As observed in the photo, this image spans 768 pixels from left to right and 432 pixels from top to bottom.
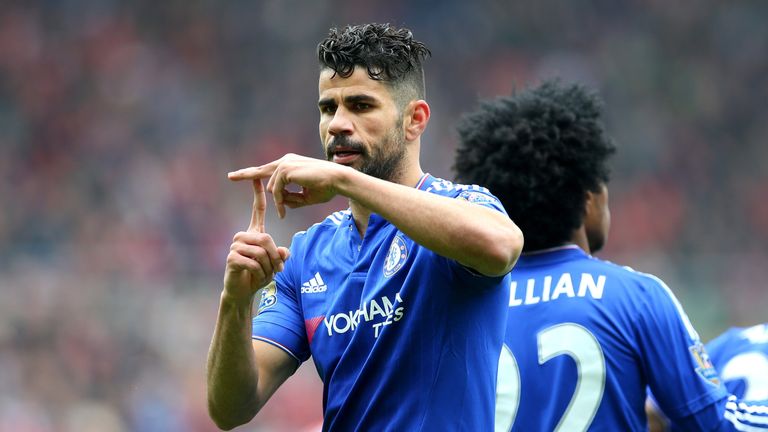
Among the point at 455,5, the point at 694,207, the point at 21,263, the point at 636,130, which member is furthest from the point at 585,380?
the point at 455,5

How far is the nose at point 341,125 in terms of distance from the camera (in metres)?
3.46

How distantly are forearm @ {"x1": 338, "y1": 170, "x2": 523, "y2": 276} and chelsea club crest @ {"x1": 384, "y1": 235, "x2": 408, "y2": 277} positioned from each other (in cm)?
36

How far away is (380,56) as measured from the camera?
3.58m

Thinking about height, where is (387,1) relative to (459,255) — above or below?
above

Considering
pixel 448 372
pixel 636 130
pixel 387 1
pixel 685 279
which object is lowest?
pixel 448 372

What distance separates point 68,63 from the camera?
57.3ft

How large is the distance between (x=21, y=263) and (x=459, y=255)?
10.0 m

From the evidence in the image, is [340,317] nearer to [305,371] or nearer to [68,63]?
[305,371]

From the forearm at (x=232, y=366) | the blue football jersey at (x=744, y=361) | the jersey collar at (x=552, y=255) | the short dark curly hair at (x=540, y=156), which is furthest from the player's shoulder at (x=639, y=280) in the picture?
the forearm at (x=232, y=366)

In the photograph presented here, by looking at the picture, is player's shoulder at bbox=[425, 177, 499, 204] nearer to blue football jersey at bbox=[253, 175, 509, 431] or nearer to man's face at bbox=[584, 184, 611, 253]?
blue football jersey at bbox=[253, 175, 509, 431]

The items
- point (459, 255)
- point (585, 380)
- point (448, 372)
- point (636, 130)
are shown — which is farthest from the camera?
point (636, 130)

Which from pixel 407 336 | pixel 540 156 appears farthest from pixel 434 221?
pixel 540 156

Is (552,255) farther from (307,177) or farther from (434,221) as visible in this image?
(307,177)

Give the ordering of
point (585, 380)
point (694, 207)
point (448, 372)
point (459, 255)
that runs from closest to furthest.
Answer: point (459, 255), point (448, 372), point (585, 380), point (694, 207)
